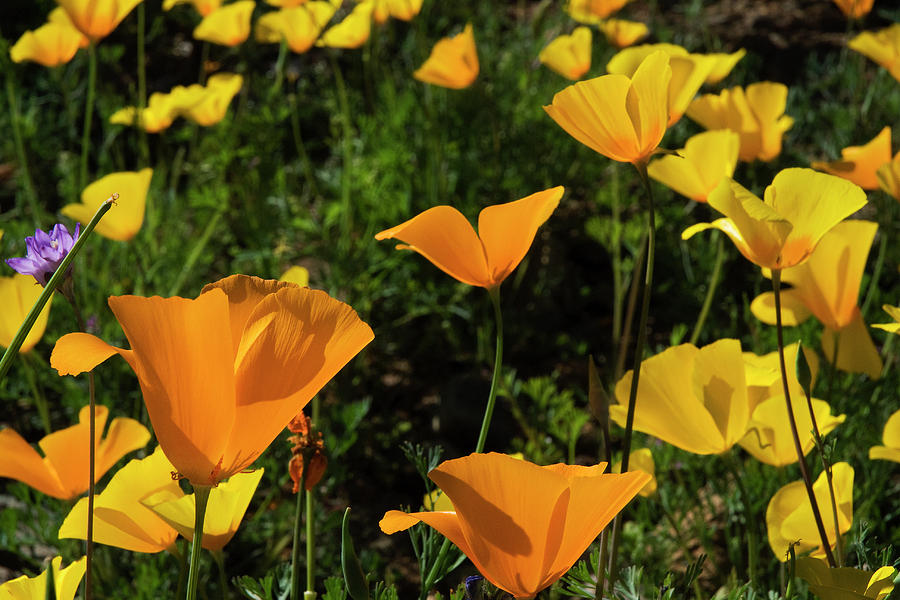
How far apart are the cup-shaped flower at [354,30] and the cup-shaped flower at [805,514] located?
1.76 m

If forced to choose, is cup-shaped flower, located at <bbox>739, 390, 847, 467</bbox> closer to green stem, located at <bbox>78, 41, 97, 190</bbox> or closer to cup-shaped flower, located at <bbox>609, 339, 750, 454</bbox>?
cup-shaped flower, located at <bbox>609, 339, 750, 454</bbox>

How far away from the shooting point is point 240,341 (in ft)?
2.49

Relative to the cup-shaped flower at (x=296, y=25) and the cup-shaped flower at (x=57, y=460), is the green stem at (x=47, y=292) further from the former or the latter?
the cup-shaped flower at (x=296, y=25)

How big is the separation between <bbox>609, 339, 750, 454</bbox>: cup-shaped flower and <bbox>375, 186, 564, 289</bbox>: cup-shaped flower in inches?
9.8

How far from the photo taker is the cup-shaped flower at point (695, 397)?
105 centimetres

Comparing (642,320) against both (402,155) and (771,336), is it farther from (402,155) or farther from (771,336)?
(402,155)

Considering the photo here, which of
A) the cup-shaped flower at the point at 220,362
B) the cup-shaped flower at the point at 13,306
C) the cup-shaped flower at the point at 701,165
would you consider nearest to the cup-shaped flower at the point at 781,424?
the cup-shaped flower at the point at 701,165

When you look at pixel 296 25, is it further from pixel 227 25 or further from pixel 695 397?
pixel 695 397

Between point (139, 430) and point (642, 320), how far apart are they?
635 mm

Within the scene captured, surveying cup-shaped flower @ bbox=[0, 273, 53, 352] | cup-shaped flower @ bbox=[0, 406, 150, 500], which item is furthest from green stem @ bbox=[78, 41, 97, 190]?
cup-shaped flower @ bbox=[0, 406, 150, 500]

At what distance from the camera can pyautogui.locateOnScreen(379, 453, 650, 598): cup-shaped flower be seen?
0.68 metres

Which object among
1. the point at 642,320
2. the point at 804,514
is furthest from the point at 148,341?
the point at 804,514

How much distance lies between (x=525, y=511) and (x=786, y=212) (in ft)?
1.46

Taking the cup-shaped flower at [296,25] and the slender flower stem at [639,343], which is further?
the cup-shaped flower at [296,25]
